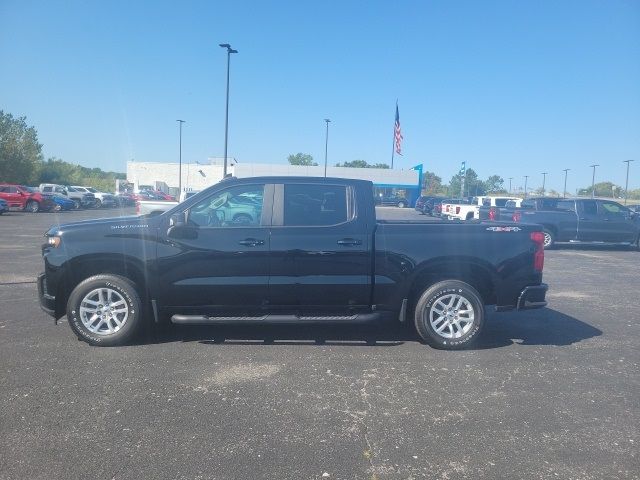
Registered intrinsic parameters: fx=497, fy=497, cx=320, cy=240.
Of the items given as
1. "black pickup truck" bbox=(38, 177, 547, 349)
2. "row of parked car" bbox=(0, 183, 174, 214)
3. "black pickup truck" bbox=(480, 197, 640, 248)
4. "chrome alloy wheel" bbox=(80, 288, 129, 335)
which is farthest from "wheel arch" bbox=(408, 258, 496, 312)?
"row of parked car" bbox=(0, 183, 174, 214)

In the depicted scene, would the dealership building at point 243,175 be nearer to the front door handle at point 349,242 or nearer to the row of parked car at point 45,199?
the row of parked car at point 45,199

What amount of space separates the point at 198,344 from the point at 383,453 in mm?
2830

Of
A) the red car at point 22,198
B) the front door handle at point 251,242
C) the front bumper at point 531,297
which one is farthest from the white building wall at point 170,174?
the front bumper at point 531,297

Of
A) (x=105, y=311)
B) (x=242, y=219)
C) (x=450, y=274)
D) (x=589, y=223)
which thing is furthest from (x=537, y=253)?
(x=589, y=223)

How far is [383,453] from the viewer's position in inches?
132

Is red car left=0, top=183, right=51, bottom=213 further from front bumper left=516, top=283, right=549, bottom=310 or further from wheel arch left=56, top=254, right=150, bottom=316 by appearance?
front bumper left=516, top=283, right=549, bottom=310

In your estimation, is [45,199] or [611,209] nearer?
[611,209]

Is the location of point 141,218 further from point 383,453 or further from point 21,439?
point 383,453

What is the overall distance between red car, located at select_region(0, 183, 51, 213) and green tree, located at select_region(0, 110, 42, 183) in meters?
19.0

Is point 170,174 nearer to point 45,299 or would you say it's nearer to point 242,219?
point 45,299

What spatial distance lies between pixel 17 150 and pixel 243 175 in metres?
21.9

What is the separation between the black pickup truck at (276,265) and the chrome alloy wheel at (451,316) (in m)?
0.01

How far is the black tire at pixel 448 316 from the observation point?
18.2ft

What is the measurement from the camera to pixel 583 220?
16.3 meters
